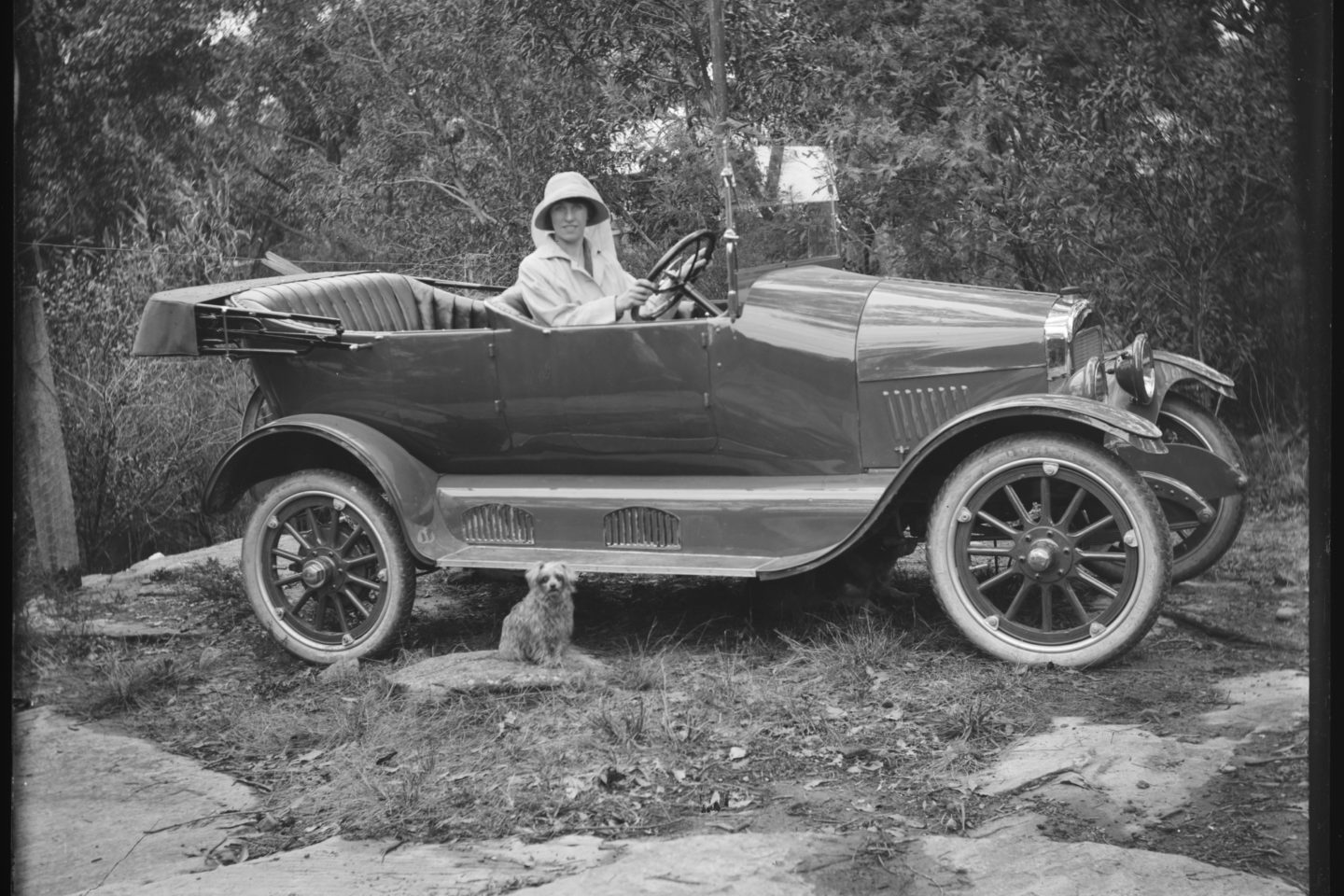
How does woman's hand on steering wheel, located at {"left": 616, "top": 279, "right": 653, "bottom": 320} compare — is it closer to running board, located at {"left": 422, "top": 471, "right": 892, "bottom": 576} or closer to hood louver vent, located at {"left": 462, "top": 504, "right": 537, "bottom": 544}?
running board, located at {"left": 422, "top": 471, "right": 892, "bottom": 576}

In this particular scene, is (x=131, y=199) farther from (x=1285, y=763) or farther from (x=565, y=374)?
(x=1285, y=763)

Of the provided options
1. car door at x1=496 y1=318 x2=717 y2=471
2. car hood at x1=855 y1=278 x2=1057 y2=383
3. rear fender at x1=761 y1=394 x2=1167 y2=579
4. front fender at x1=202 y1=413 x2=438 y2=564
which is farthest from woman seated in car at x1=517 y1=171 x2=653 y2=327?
rear fender at x1=761 y1=394 x2=1167 y2=579

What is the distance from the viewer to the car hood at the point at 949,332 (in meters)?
4.05

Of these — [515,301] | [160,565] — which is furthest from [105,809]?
[160,565]

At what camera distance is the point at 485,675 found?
4129 mm

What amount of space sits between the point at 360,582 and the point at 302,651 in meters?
0.37

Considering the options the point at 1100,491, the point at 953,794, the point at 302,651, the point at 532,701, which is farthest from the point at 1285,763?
the point at 302,651

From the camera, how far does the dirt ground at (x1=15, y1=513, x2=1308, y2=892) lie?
9.23 feet

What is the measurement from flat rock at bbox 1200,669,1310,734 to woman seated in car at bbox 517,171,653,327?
2.43 m

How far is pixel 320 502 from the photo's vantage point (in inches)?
186

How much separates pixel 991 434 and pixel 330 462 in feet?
8.56

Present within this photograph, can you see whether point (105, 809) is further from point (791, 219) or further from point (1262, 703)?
point (791, 219)

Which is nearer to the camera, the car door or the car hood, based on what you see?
the car hood

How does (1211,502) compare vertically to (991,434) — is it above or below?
below
